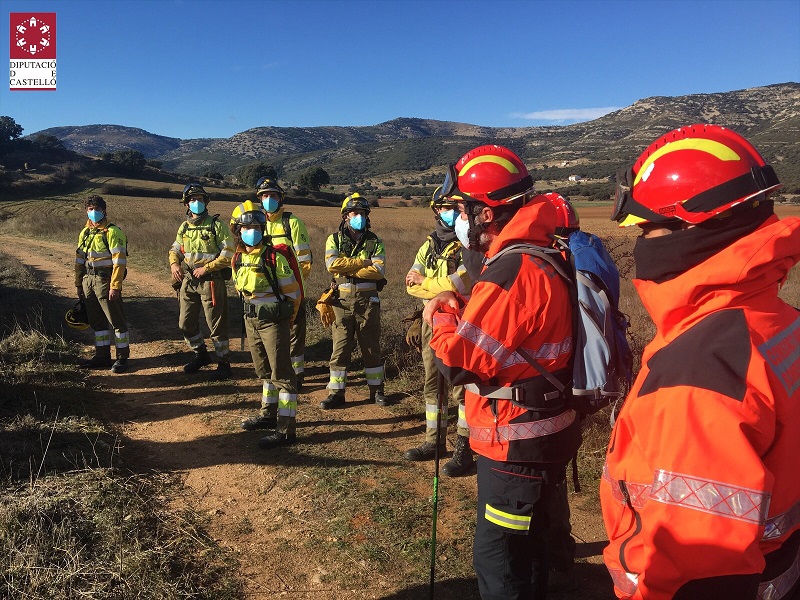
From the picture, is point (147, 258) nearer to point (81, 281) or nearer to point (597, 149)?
point (81, 281)

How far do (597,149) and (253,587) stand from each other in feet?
385

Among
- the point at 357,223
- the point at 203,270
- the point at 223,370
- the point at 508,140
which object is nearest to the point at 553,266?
the point at 357,223

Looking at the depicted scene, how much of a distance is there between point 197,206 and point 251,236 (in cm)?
248

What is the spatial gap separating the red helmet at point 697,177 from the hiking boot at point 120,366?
7735 mm

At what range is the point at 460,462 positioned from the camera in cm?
489

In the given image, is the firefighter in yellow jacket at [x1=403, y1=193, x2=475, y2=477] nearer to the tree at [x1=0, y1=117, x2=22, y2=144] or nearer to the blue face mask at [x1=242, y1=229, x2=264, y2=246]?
the blue face mask at [x1=242, y1=229, x2=264, y2=246]

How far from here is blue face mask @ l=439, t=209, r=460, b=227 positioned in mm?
4984

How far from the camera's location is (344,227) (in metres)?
6.77

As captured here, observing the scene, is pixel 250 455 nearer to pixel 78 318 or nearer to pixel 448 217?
pixel 448 217

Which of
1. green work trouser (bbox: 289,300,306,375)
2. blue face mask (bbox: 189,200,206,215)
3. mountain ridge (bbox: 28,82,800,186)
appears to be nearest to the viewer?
green work trouser (bbox: 289,300,306,375)

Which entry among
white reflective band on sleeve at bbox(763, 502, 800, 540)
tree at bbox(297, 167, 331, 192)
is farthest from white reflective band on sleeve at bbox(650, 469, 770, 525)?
tree at bbox(297, 167, 331, 192)

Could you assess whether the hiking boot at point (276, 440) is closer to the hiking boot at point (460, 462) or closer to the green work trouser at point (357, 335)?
the green work trouser at point (357, 335)

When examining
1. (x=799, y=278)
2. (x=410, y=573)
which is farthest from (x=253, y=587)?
(x=799, y=278)

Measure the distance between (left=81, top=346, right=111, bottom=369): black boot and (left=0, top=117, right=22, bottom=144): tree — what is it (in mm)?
72094
